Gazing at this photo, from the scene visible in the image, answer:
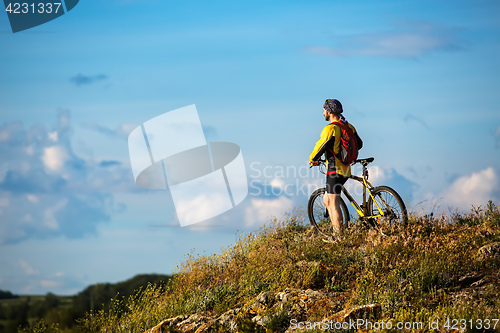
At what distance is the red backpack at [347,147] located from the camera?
1089 cm

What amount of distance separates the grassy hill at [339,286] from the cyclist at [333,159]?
1.95 ft

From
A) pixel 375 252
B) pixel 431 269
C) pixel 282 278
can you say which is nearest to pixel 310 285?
pixel 282 278

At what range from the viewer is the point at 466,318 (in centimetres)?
716

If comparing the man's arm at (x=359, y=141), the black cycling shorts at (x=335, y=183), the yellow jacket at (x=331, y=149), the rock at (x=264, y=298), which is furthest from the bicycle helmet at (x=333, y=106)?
the rock at (x=264, y=298)

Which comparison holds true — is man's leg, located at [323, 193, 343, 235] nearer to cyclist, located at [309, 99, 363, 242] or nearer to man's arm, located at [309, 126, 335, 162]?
cyclist, located at [309, 99, 363, 242]

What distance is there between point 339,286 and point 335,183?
2.86 metres

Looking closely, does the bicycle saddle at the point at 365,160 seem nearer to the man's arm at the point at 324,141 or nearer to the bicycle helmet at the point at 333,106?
the man's arm at the point at 324,141

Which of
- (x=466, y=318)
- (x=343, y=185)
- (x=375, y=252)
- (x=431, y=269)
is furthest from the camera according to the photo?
(x=343, y=185)

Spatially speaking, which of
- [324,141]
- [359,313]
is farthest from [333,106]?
[359,313]

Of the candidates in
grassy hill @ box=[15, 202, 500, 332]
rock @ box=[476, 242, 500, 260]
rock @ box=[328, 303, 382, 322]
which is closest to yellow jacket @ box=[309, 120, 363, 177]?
grassy hill @ box=[15, 202, 500, 332]

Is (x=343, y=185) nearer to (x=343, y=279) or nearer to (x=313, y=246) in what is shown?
(x=313, y=246)

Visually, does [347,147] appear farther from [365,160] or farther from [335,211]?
[335,211]

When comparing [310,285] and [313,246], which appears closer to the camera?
[310,285]

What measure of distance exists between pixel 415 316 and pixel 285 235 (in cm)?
522
